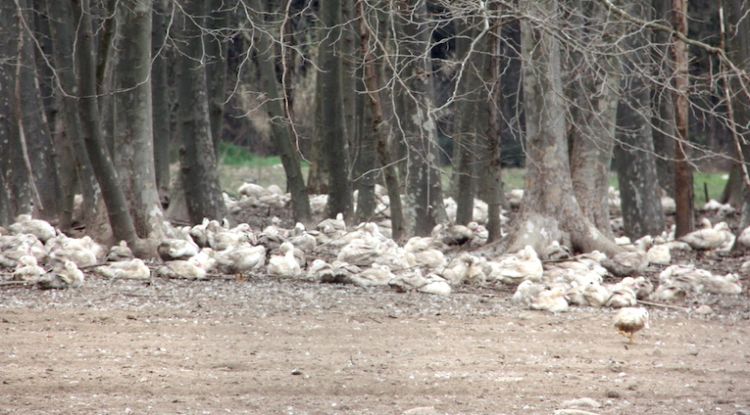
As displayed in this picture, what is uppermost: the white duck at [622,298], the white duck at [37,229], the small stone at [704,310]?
the white duck at [37,229]

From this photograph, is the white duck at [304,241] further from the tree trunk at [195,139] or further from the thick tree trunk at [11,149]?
the thick tree trunk at [11,149]

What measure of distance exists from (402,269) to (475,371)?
11.7ft

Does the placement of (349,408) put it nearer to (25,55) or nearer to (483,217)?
(25,55)

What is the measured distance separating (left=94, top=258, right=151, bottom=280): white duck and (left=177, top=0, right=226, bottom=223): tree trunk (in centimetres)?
514

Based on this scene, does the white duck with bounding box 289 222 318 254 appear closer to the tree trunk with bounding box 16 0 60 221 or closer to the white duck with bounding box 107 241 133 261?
the white duck with bounding box 107 241 133 261

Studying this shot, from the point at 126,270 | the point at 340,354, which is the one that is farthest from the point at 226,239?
the point at 340,354

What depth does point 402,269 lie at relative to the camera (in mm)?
10875

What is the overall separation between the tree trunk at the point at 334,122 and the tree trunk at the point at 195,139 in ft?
5.85

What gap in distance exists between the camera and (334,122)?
54.3 ft

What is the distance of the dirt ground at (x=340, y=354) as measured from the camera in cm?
657

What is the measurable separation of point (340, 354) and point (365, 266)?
11.4ft

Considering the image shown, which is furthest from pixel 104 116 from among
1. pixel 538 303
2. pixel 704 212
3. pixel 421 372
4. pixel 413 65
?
pixel 704 212

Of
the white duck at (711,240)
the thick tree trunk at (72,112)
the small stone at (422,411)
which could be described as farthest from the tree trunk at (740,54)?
the small stone at (422,411)

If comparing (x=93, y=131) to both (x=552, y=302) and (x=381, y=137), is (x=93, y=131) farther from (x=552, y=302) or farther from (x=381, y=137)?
(x=552, y=302)
